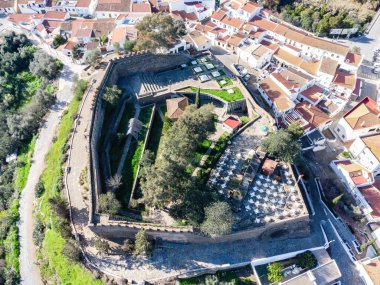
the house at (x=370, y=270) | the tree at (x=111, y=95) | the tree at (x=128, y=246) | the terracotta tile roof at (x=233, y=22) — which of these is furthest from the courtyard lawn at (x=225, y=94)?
the house at (x=370, y=270)

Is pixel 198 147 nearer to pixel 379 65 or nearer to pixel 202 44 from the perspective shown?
pixel 202 44

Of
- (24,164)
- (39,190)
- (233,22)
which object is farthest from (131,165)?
(233,22)

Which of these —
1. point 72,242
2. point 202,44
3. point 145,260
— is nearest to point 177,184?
point 145,260

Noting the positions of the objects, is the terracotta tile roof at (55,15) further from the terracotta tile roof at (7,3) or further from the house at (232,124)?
the house at (232,124)

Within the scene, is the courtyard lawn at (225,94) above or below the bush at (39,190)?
above

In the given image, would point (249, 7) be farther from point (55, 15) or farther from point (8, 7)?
point (8, 7)
